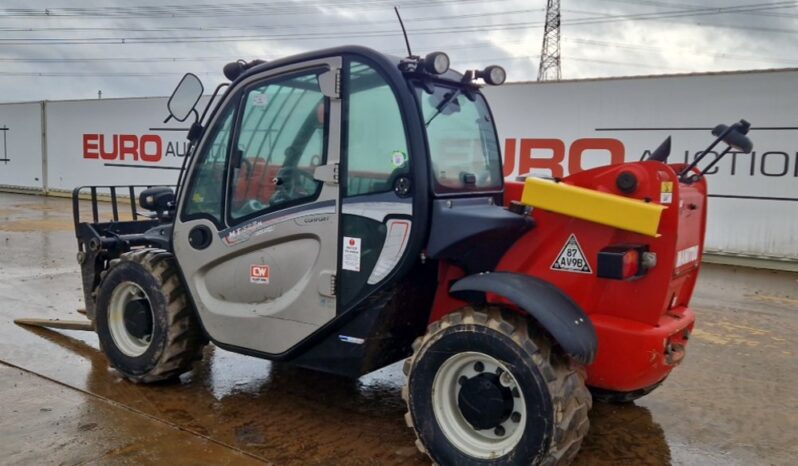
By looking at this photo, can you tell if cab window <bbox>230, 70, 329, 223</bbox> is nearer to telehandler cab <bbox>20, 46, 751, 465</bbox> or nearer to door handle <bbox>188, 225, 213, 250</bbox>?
telehandler cab <bbox>20, 46, 751, 465</bbox>

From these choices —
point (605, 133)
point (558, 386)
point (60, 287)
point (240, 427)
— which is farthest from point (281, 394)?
point (605, 133)

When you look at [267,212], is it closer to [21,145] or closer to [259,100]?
[259,100]

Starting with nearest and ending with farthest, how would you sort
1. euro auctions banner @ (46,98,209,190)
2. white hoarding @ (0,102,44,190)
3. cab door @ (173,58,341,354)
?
cab door @ (173,58,341,354) < euro auctions banner @ (46,98,209,190) < white hoarding @ (0,102,44,190)

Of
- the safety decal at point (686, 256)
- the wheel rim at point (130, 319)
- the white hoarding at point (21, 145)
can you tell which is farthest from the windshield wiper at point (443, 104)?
the white hoarding at point (21, 145)

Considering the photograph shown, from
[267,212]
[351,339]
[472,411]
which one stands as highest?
[267,212]

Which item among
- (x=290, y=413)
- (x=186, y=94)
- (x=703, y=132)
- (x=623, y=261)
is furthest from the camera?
(x=703, y=132)

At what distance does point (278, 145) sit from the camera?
378 cm

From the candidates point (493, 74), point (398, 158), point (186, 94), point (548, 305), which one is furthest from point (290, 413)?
point (493, 74)

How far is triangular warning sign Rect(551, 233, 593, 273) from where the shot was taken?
3174mm

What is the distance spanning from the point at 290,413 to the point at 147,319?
119cm

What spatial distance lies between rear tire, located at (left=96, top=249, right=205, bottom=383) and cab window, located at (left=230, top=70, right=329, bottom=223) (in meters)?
0.74

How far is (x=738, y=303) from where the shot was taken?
25.0ft

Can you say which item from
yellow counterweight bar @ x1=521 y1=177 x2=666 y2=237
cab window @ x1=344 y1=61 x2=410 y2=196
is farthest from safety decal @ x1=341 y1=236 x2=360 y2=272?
yellow counterweight bar @ x1=521 y1=177 x2=666 y2=237

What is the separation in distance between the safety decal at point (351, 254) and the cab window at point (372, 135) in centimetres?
25
